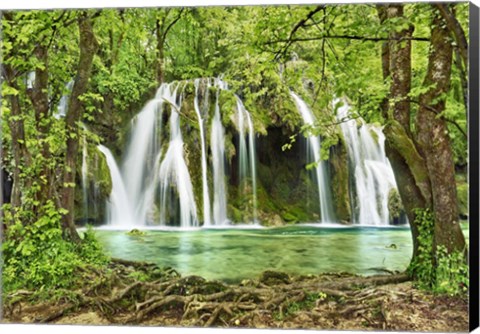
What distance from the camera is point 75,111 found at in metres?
5.16

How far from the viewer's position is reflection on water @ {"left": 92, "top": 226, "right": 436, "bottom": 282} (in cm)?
468

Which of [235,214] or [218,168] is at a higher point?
[218,168]

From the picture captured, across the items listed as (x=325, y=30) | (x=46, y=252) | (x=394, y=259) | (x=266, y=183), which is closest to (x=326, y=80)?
(x=325, y=30)

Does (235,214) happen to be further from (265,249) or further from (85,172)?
(85,172)

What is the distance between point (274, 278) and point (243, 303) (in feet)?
1.04

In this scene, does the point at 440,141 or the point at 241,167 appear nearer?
the point at 440,141

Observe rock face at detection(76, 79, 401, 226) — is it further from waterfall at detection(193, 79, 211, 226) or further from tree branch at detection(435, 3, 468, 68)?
tree branch at detection(435, 3, 468, 68)

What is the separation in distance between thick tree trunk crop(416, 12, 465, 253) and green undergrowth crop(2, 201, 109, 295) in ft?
9.03

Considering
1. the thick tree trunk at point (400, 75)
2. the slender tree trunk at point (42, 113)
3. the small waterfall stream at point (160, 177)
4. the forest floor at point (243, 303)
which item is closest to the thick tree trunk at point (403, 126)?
the thick tree trunk at point (400, 75)

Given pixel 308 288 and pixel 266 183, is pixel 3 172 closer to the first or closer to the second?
pixel 266 183

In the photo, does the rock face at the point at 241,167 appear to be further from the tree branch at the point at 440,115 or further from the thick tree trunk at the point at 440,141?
the tree branch at the point at 440,115

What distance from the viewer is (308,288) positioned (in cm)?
471

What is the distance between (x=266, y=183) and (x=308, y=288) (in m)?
0.93

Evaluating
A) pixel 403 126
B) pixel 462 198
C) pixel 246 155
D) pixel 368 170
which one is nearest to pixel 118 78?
pixel 246 155
